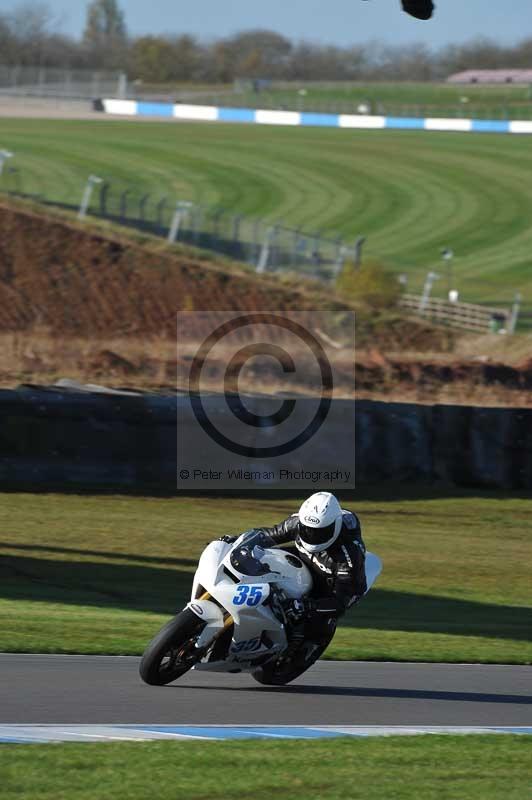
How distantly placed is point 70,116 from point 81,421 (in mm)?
66367

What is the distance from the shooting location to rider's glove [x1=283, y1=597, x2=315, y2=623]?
8.68 metres

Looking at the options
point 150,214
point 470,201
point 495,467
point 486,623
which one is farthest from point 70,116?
point 486,623

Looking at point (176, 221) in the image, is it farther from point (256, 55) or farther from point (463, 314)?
point (256, 55)

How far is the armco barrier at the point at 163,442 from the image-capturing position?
19.2m

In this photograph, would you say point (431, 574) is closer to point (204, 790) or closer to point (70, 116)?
point (204, 790)

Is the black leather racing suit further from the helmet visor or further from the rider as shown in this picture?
the helmet visor

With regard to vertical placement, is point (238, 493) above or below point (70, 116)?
below

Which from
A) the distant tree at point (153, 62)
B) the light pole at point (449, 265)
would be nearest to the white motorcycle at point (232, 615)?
the light pole at point (449, 265)

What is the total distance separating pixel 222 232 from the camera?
4522 cm

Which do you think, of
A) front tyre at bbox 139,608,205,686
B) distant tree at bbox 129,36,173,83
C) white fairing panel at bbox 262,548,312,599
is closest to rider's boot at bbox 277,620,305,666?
white fairing panel at bbox 262,548,312,599

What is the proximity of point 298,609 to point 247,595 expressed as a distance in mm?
441

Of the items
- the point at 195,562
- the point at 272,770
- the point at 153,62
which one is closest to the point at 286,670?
the point at 272,770

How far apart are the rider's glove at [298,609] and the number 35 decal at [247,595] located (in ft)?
0.98

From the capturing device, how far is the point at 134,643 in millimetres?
10602
